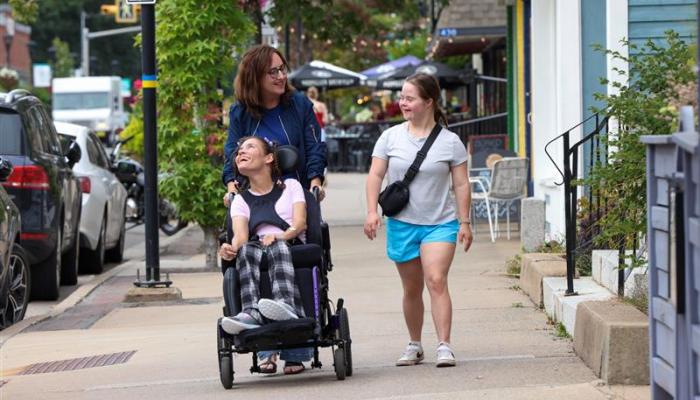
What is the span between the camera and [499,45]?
27.8 metres

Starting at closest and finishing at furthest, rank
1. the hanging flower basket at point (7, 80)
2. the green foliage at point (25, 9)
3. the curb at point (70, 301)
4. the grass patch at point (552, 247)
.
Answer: the curb at point (70, 301), the grass patch at point (552, 247), the green foliage at point (25, 9), the hanging flower basket at point (7, 80)

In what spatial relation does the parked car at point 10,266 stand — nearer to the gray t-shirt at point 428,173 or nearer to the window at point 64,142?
the window at point 64,142

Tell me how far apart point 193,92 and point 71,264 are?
6.98 feet

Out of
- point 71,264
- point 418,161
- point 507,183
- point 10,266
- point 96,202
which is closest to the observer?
point 418,161

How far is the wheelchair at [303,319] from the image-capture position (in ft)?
25.0

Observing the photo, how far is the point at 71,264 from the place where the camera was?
50.2ft

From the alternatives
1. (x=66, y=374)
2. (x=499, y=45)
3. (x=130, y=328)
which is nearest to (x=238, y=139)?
(x=66, y=374)

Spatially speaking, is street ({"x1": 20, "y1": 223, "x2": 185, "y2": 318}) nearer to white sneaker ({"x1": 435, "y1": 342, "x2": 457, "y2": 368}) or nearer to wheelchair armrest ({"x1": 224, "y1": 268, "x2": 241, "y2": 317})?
wheelchair armrest ({"x1": 224, "y1": 268, "x2": 241, "y2": 317})

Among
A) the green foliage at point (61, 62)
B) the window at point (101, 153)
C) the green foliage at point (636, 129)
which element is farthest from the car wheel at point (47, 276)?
the green foliage at point (61, 62)

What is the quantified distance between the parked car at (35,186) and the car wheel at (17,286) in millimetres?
924

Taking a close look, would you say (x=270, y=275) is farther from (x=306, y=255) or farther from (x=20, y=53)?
(x=20, y=53)

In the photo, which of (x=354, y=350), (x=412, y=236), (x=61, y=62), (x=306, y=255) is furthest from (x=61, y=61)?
(x=306, y=255)

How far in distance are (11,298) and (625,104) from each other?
589 centimetres

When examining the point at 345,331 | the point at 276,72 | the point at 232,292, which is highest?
the point at 276,72
